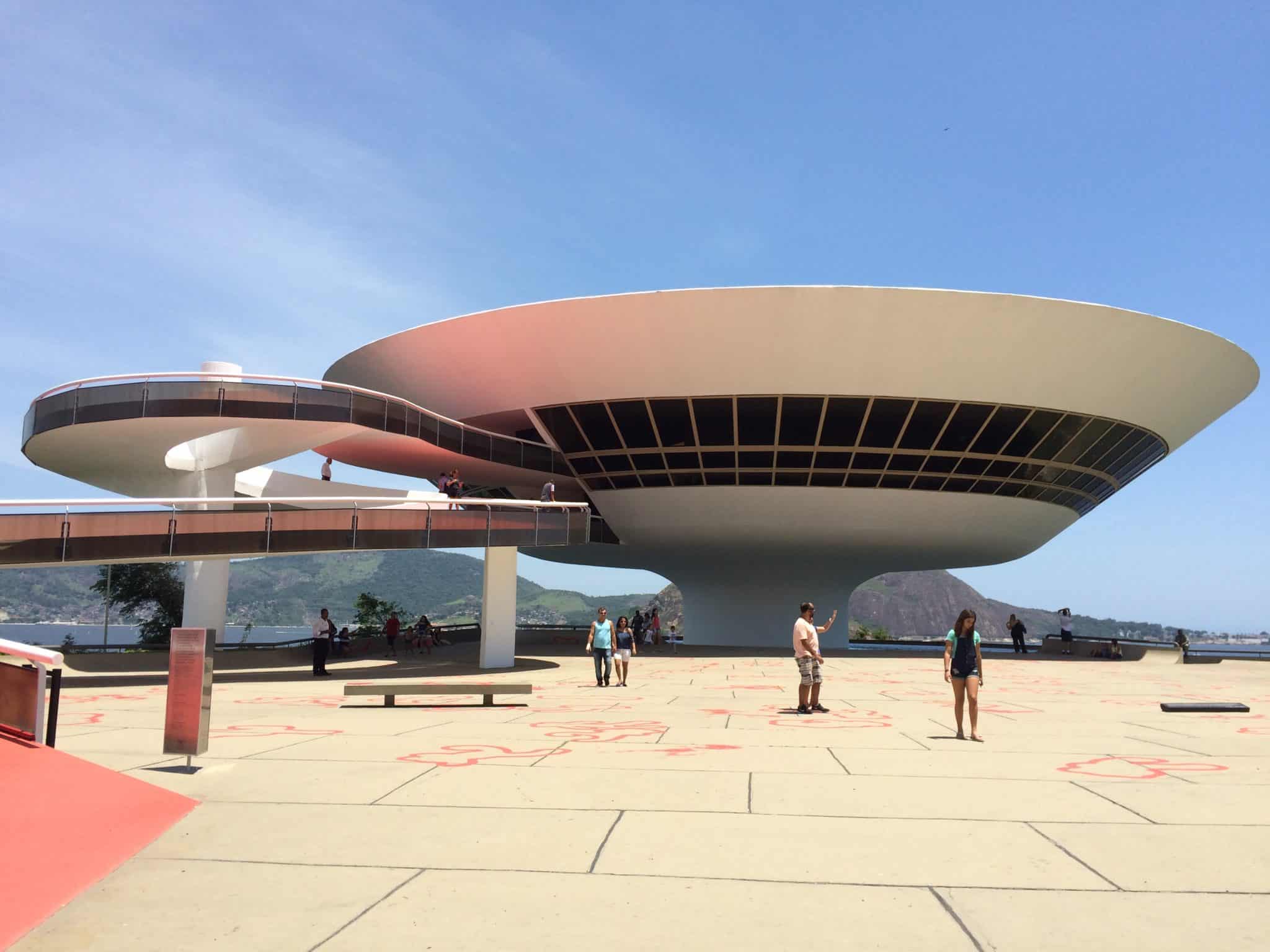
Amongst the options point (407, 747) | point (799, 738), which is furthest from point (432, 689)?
point (799, 738)

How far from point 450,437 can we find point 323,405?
5672 mm

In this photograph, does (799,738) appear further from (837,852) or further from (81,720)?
(81,720)

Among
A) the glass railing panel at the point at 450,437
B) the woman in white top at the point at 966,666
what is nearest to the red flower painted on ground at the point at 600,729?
the woman in white top at the point at 966,666

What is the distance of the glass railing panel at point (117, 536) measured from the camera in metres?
18.8

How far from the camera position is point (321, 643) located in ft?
73.4

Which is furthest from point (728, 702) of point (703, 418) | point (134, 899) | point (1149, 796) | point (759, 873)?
point (703, 418)

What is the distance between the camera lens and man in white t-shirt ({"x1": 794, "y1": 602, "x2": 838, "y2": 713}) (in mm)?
13297

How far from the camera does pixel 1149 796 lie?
7668 mm

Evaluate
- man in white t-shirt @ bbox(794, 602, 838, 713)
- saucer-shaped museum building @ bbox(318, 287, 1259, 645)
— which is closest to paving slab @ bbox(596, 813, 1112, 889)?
man in white t-shirt @ bbox(794, 602, 838, 713)

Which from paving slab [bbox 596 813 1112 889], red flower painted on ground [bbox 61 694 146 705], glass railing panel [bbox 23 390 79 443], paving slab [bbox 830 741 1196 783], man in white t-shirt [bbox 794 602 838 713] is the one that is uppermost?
glass railing panel [bbox 23 390 79 443]

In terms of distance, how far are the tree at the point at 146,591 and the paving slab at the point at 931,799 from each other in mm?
38810

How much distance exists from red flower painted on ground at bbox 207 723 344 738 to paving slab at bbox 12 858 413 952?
5.74 metres

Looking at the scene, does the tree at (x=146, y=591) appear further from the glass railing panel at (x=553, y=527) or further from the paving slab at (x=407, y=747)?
the paving slab at (x=407, y=747)

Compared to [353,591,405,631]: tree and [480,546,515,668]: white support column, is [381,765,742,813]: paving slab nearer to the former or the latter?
[480,546,515,668]: white support column
